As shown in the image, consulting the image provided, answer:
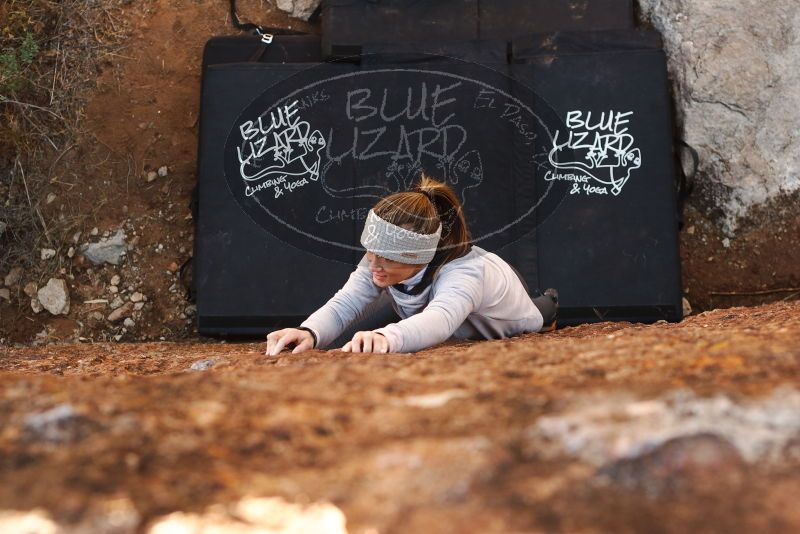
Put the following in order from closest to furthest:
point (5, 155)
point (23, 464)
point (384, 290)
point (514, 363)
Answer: point (23, 464)
point (514, 363)
point (384, 290)
point (5, 155)

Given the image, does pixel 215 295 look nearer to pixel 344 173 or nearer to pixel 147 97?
pixel 344 173

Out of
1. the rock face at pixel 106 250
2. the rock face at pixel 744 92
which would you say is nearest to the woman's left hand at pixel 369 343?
the rock face at pixel 106 250

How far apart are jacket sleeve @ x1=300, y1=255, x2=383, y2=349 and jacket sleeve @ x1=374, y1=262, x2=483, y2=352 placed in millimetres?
287

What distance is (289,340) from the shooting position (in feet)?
8.85

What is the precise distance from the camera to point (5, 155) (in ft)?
15.9

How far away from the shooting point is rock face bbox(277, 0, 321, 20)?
502cm

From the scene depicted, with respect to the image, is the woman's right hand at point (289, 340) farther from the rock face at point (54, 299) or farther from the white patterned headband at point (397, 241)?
the rock face at point (54, 299)

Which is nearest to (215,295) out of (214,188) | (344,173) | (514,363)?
(214,188)

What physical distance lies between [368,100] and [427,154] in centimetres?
42

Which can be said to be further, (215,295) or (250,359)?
(215,295)

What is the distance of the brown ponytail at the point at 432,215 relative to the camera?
2.64 metres

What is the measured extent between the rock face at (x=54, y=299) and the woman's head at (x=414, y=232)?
102 inches

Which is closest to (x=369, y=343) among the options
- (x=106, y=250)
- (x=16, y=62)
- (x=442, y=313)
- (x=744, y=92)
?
(x=442, y=313)

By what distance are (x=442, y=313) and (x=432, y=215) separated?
32cm
